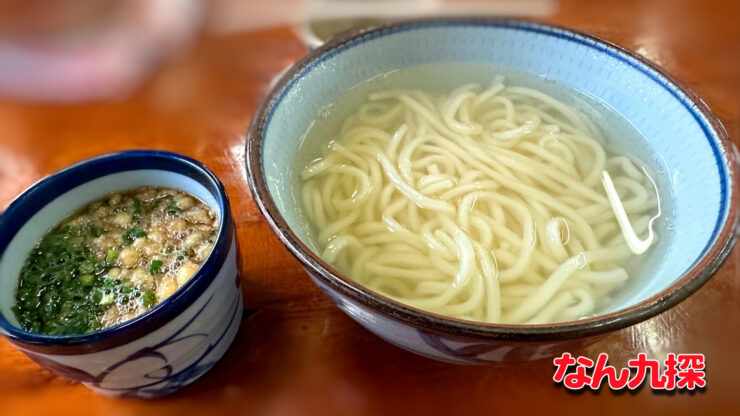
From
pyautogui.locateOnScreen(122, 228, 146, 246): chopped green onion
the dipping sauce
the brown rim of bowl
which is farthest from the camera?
pyautogui.locateOnScreen(122, 228, 146, 246): chopped green onion

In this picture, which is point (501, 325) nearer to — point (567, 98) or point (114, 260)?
point (114, 260)

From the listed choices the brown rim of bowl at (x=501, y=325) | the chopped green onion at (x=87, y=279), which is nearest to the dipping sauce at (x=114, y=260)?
the chopped green onion at (x=87, y=279)

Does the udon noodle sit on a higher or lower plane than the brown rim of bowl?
higher

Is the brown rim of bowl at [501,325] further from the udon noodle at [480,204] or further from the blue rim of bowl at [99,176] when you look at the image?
the udon noodle at [480,204]

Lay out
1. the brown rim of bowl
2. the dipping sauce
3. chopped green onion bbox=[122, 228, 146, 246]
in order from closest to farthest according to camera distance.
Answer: the brown rim of bowl → the dipping sauce → chopped green onion bbox=[122, 228, 146, 246]

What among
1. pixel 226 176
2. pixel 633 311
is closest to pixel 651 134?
pixel 633 311

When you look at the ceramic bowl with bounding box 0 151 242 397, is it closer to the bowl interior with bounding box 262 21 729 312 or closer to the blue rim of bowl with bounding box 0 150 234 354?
the blue rim of bowl with bounding box 0 150 234 354

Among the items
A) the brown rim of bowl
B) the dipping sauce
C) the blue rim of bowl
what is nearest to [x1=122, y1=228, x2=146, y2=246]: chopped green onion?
the dipping sauce

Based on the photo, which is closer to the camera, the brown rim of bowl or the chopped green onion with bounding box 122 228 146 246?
the brown rim of bowl

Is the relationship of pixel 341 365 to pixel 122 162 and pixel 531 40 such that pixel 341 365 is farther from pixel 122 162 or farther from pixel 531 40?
pixel 531 40
